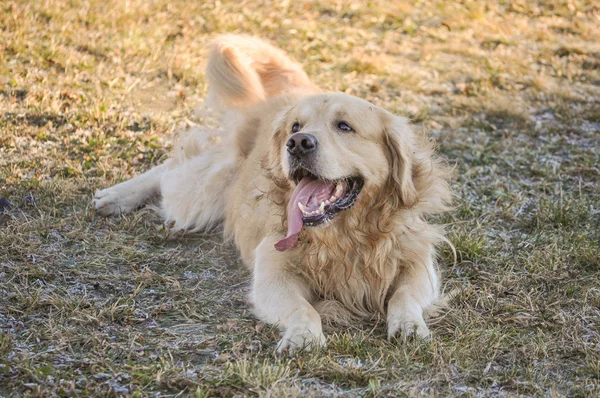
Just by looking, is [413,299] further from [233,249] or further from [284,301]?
[233,249]

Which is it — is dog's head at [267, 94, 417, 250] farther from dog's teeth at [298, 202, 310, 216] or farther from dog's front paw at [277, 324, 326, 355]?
dog's front paw at [277, 324, 326, 355]

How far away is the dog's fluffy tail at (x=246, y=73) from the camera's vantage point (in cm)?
583

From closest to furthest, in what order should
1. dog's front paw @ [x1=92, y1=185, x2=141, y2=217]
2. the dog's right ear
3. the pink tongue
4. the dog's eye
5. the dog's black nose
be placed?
the dog's black nose, the pink tongue, the dog's eye, the dog's right ear, dog's front paw @ [x1=92, y1=185, x2=141, y2=217]

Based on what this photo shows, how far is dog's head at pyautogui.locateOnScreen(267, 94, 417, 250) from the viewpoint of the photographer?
12.8ft

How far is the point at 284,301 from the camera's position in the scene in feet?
12.7

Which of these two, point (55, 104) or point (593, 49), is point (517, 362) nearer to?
point (55, 104)

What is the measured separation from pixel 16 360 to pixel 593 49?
28.4 feet

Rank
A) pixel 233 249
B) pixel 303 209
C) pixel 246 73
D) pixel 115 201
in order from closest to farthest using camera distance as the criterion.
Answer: pixel 303 209, pixel 233 249, pixel 115 201, pixel 246 73

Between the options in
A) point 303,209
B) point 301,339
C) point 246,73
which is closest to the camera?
point 301,339

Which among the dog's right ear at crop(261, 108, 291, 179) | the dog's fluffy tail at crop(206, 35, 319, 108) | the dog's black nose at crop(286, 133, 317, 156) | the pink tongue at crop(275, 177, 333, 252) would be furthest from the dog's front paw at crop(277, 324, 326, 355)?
the dog's fluffy tail at crop(206, 35, 319, 108)

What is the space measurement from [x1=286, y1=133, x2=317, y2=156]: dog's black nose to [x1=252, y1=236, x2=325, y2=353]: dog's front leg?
65 centimetres

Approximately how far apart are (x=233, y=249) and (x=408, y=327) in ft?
5.93

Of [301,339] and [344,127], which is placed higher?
[344,127]

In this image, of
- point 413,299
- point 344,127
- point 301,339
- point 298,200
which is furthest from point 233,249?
point 301,339
